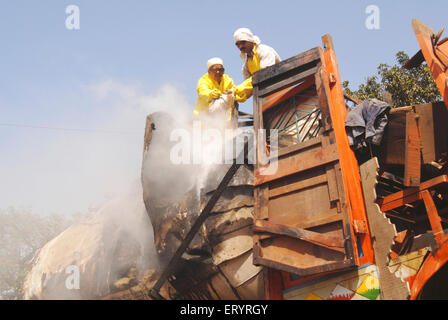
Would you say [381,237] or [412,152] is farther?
[412,152]

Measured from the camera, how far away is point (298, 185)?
543 centimetres

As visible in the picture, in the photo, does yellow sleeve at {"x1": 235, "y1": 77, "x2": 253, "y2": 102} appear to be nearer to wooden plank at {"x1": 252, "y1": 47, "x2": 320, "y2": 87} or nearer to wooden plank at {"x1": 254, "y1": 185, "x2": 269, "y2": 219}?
wooden plank at {"x1": 252, "y1": 47, "x2": 320, "y2": 87}

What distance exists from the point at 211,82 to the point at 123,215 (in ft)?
10.9

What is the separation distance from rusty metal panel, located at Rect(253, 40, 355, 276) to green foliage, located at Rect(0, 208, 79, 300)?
2818 centimetres

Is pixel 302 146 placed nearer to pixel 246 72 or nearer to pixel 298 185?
pixel 298 185

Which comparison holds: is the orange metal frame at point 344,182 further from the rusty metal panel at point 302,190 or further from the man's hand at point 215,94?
the man's hand at point 215,94

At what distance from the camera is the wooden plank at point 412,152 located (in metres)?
5.18

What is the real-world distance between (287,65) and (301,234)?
8.88 ft

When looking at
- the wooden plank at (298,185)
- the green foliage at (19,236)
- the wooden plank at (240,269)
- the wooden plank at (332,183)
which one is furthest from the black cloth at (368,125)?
the green foliage at (19,236)

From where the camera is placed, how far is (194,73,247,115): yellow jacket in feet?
25.7

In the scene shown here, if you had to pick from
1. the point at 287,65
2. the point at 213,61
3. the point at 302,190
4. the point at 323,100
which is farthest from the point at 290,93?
the point at 213,61

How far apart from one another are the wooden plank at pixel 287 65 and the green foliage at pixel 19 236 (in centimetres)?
2802
